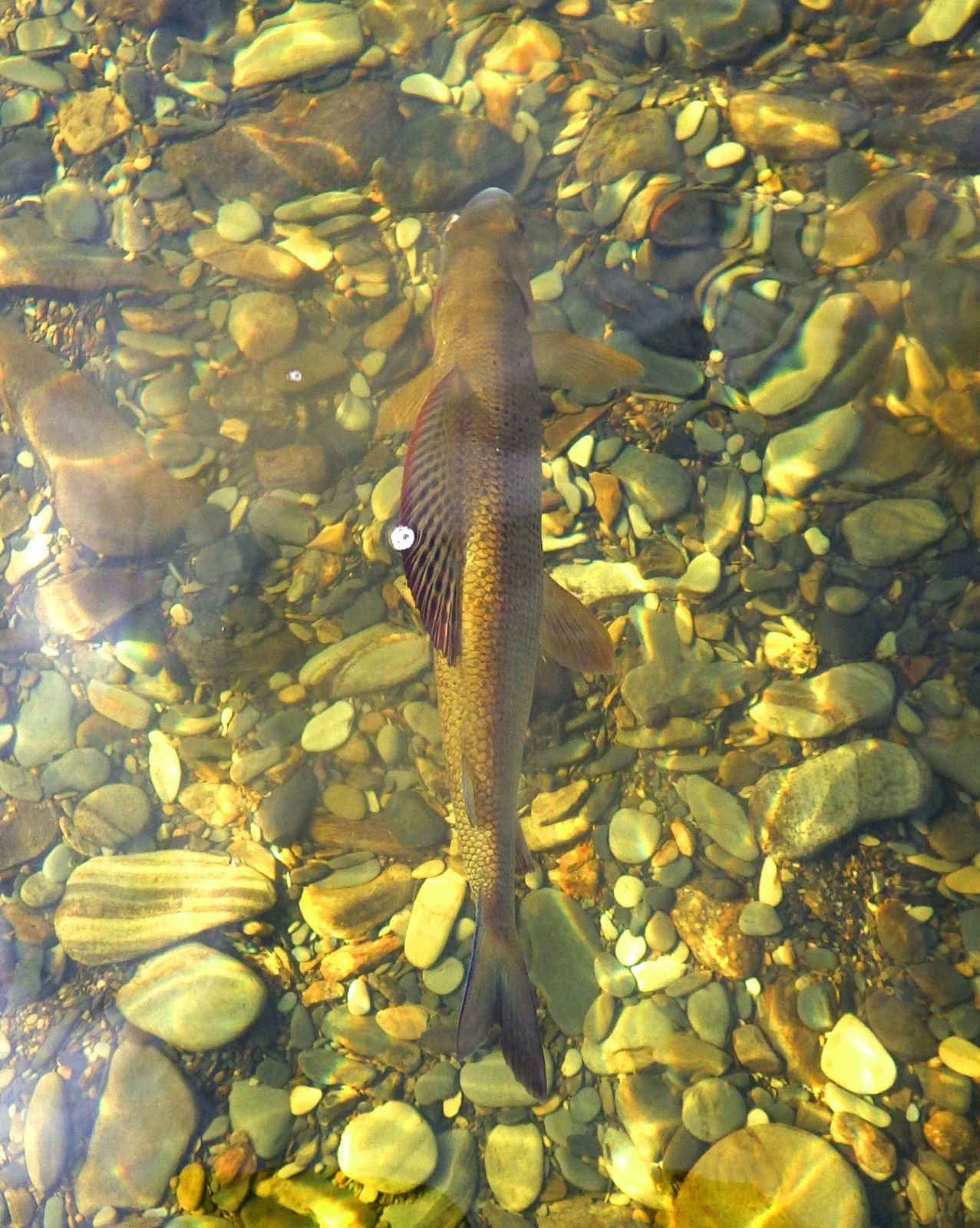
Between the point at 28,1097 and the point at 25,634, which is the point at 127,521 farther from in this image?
the point at 28,1097

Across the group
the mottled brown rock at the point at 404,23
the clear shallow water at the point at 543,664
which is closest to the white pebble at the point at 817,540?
the clear shallow water at the point at 543,664

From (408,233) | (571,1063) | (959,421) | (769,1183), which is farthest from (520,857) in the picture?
(408,233)

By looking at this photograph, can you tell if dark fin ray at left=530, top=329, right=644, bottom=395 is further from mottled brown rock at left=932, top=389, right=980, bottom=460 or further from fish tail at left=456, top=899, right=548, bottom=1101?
fish tail at left=456, top=899, right=548, bottom=1101

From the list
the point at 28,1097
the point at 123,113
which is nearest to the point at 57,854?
the point at 28,1097

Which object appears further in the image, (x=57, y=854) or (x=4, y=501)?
(x=4, y=501)

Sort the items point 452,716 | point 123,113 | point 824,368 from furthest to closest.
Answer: point 123,113, point 824,368, point 452,716

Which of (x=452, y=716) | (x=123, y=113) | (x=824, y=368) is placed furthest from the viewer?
(x=123, y=113)

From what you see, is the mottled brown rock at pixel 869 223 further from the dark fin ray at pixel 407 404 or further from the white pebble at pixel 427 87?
the white pebble at pixel 427 87

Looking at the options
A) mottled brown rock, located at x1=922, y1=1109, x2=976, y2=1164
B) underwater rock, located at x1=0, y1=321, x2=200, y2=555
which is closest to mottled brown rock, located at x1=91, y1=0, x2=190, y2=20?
underwater rock, located at x1=0, y1=321, x2=200, y2=555

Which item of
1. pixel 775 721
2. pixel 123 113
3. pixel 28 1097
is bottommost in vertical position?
pixel 28 1097
